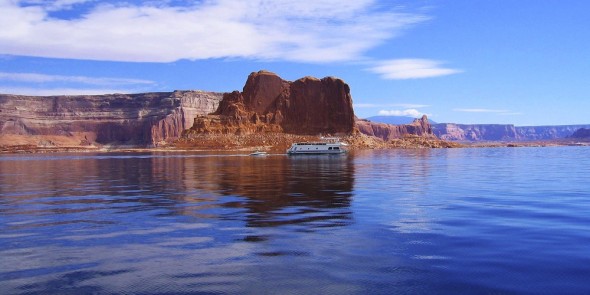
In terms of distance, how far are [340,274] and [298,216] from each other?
34.3 ft

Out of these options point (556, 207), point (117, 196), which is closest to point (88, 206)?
point (117, 196)

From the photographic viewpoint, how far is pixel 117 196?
3553cm

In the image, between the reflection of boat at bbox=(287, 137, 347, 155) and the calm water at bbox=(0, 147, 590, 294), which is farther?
the reflection of boat at bbox=(287, 137, 347, 155)

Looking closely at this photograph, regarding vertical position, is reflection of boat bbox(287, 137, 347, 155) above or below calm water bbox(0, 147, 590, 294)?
above

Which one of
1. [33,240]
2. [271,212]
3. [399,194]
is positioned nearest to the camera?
[33,240]

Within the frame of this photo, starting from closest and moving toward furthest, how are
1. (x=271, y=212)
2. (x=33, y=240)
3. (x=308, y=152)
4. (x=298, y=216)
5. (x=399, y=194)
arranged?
(x=33, y=240) → (x=298, y=216) → (x=271, y=212) → (x=399, y=194) → (x=308, y=152)

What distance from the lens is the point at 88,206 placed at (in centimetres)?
2966

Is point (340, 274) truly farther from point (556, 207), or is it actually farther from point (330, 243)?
point (556, 207)

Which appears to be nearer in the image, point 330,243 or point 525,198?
A: point 330,243

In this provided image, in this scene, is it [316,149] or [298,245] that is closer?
[298,245]

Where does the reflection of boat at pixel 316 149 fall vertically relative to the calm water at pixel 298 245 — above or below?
above

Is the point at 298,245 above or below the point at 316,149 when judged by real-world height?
below

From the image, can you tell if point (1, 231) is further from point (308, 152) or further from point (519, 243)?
point (308, 152)

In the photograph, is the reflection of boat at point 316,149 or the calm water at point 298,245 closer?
the calm water at point 298,245
